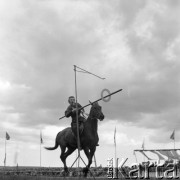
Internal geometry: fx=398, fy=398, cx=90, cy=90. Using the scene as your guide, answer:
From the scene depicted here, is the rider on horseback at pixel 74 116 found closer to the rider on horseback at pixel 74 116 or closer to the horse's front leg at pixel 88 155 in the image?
the rider on horseback at pixel 74 116

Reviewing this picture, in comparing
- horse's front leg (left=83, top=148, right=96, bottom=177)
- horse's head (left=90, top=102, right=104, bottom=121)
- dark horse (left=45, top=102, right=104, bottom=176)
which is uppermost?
horse's head (left=90, top=102, right=104, bottom=121)

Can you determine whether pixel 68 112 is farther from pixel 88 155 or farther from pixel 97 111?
pixel 88 155

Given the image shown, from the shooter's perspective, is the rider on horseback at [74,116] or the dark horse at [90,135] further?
the rider on horseback at [74,116]

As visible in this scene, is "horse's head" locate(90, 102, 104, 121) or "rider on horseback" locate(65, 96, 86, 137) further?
"rider on horseback" locate(65, 96, 86, 137)

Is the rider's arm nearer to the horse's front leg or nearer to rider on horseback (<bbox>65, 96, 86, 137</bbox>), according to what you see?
rider on horseback (<bbox>65, 96, 86, 137</bbox>)

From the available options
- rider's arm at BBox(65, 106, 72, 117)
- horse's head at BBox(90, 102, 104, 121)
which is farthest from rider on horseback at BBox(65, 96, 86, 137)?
horse's head at BBox(90, 102, 104, 121)

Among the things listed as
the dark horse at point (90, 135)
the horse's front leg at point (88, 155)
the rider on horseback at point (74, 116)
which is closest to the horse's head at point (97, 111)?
the dark horse at point (90, 135)

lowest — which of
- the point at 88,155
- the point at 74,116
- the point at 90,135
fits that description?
the point at 88,155

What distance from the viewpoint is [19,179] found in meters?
16.4

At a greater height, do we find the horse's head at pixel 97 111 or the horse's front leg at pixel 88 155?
the horse's head at pixel 97 111

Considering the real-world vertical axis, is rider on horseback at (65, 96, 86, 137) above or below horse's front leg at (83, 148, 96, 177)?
above

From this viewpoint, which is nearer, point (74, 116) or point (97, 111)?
point (97, 111)

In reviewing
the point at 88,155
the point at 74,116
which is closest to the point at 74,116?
the point at 74,116

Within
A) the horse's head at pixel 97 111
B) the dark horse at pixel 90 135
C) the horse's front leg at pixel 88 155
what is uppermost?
the horse's head at pixel 97 111
